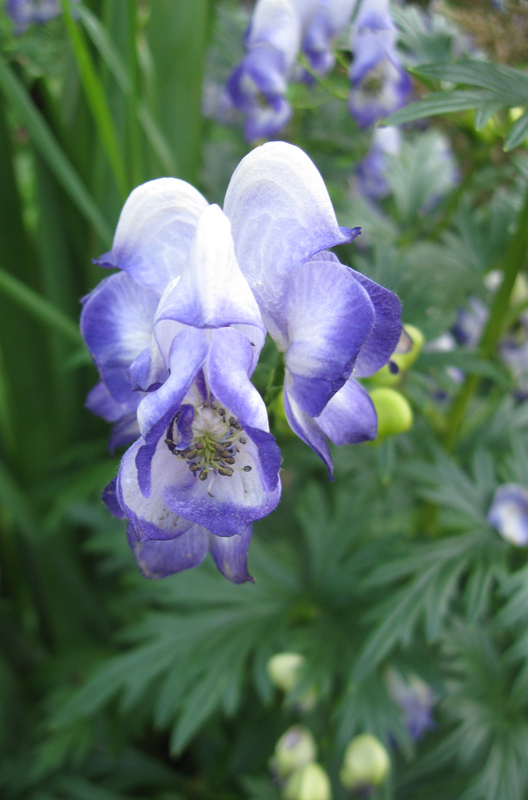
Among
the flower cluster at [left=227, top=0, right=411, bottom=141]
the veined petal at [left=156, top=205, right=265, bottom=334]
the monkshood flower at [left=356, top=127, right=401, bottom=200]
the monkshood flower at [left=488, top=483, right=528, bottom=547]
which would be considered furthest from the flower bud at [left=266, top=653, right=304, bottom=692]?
the monkshood flower at [left=356, top=127, right=401, bottom=200]

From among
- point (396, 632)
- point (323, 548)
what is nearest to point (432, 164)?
point (323, 548)

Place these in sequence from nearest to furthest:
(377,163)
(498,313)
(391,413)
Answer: (391,413), (498,313), (377,163)

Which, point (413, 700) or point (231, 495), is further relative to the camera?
point (413, 700)

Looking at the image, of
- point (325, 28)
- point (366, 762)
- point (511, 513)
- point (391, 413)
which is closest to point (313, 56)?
point (325, 28)

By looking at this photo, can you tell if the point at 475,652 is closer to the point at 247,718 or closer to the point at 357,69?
the point at 247,718

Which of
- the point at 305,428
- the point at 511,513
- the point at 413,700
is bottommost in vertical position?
the point at 413,700

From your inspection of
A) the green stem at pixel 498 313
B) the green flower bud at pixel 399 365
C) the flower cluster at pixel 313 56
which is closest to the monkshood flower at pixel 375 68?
the flower cluster at pixel 313 56

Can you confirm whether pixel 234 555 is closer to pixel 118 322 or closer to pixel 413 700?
pixel 118 322

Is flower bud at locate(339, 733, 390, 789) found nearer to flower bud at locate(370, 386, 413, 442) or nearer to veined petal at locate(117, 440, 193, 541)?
flower bud at locate(370, 386, 413, 442)

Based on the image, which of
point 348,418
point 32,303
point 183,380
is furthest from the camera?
point 32,303
